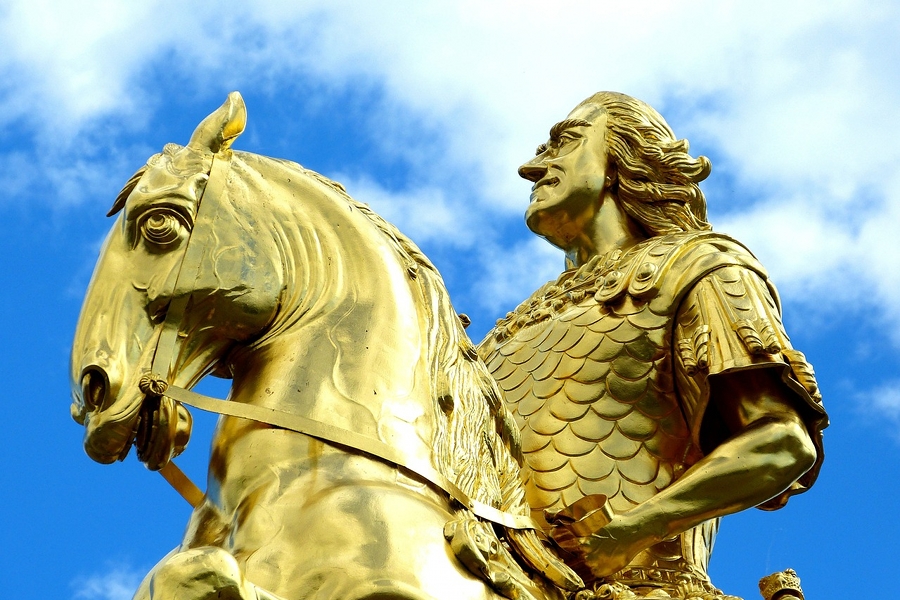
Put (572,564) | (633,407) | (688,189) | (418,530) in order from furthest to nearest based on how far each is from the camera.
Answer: (688,189) < (633,407) < (572,564) < (418,530)

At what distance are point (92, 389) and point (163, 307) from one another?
0.28 metres

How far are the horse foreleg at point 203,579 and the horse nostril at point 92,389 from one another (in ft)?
2.10

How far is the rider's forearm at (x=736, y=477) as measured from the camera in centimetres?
522

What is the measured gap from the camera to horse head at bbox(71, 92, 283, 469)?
4336 mm

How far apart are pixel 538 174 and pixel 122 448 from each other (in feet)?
8.51

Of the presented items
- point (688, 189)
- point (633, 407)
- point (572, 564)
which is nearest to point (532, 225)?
point (688, 189)

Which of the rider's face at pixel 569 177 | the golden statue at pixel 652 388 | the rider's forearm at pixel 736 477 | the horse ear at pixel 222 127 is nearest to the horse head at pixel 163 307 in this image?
the horse ear at pixel 222 127

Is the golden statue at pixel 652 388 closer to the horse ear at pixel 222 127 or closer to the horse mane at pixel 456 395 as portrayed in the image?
the horse mane at pixel 456 395

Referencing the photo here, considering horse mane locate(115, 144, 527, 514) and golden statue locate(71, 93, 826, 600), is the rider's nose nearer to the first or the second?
golden statue locate(71, 93, 826, 600)

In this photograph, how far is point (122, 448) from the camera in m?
4.35

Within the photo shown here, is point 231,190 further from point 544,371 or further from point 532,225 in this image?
point 532,225

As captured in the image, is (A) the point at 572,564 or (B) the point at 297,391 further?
(A) the point at 572,564

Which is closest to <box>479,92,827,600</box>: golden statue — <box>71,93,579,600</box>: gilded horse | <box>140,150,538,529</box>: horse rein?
<box>71,93,579,600</box>: gilded horse

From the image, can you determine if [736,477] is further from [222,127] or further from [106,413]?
[106,413]
